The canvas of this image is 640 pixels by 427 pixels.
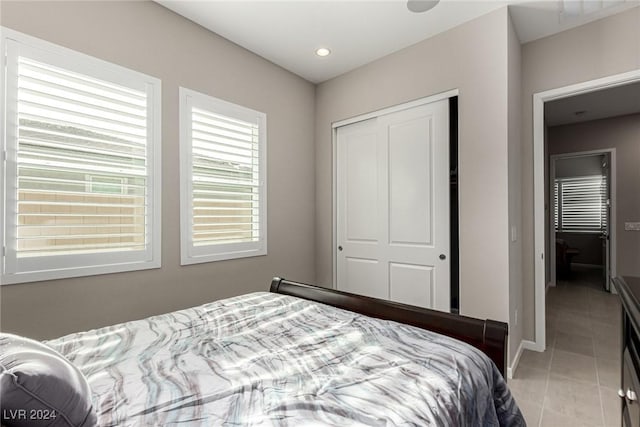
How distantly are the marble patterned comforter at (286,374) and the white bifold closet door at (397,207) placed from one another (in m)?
1.52

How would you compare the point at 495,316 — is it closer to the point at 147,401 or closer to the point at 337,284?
the point at 337,284

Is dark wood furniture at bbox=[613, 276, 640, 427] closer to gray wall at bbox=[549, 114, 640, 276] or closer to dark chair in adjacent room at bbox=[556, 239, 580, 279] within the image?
gray wall at bbox=[549, 114, 640, 276]

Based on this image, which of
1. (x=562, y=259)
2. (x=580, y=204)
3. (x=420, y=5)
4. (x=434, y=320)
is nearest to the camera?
(x=434, y=320)

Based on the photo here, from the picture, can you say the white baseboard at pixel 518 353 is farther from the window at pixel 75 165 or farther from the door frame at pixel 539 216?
the window at pixel 75 165

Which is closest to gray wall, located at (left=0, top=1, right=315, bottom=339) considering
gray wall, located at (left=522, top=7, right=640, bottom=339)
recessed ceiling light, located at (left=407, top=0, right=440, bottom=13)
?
recessed ceiling light, located at (left=407, top=0, right=440, bottom=13)

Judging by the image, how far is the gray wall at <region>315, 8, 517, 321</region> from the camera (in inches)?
93.0

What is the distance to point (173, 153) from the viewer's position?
2.43m

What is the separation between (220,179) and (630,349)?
8.95 feet

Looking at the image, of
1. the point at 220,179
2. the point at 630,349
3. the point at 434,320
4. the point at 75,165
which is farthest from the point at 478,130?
the point at 75,165

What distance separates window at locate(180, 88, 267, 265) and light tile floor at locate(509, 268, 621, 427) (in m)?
2.44

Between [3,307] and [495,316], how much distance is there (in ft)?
10.5

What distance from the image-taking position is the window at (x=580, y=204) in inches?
248

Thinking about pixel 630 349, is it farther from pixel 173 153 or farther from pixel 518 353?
pixel 173 153

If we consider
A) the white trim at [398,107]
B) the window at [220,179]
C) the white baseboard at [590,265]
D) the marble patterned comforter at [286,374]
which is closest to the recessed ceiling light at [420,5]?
the white trim at [398,107]
